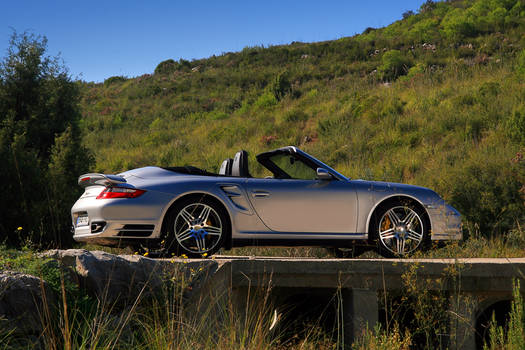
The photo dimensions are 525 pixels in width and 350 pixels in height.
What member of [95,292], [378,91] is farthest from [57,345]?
[378,91]

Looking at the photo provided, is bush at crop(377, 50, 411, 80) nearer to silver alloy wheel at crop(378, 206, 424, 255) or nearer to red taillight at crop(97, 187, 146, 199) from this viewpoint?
silver alloy wheel at crop(378, 206, 424, 255)

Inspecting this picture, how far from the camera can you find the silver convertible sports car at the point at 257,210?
602cm

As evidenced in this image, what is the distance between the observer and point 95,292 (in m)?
4.73

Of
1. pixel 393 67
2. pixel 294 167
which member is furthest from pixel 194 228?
pixel 393 67

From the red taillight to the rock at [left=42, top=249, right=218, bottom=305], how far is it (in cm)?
99

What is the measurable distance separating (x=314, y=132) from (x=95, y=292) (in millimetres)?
19256

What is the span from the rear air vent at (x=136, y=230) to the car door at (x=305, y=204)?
117cm

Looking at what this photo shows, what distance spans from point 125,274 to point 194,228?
132cm

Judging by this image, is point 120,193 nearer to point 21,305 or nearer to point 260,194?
point 260,194

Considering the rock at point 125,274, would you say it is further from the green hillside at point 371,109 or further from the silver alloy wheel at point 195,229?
the green hillside at point 371,109

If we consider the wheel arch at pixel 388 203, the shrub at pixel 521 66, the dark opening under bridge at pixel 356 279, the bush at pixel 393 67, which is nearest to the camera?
the dark opening under bridge at pixel 356 279

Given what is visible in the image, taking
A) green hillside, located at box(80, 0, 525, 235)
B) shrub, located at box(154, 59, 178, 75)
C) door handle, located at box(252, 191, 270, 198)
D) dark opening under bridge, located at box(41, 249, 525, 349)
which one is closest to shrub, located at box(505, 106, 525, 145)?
green hillside, located at box(80, 0, 525, 235)

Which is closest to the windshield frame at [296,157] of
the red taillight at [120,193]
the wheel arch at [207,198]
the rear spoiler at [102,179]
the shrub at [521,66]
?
the wheel arch at [207,198]

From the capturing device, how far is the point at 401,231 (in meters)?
6.71
